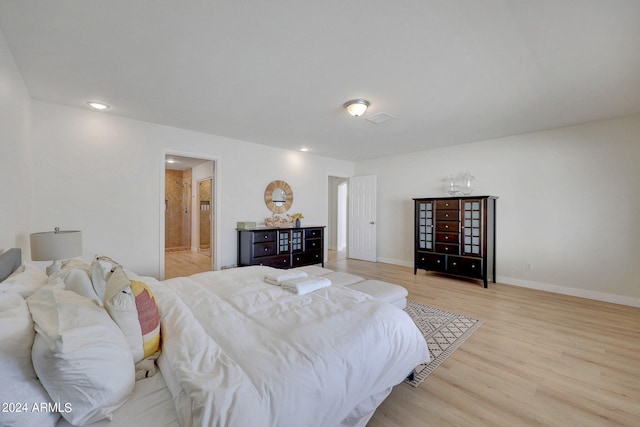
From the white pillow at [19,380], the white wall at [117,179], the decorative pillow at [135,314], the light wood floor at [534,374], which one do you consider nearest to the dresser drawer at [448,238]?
the light wood floor at [534,374]

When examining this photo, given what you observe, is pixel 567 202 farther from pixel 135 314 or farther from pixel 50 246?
pixel 50 246

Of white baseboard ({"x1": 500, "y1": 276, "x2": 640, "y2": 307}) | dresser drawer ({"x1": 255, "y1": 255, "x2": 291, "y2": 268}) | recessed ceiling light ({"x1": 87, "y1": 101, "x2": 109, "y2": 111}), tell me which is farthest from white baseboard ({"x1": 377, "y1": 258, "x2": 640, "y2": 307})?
recessed ceiling light ({"x1": 87, "y1": 101, "x2": 109, "y2": 111})

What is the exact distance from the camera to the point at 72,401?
84 cm

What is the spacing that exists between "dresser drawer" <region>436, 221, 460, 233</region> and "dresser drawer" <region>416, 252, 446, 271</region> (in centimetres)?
48

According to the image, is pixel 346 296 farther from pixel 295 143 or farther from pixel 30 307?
pixel 295 143

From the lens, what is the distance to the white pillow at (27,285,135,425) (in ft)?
2.73

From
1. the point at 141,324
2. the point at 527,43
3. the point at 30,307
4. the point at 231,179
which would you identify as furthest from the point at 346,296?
the point at 231,179

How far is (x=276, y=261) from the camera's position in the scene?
4.76m

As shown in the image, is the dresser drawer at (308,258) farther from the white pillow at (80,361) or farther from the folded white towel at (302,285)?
the white pillow at (80,361)

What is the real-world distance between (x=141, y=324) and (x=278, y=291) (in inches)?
37.3

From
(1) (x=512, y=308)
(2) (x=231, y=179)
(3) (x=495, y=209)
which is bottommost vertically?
(1) (x=512, y=308)

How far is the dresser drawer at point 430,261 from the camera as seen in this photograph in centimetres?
472

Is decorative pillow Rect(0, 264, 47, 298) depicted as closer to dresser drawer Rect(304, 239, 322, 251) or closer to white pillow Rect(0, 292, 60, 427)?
white pillow Rect(0, 292, 60, 427)

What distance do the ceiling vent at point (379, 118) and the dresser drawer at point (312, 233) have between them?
2.47 meters
